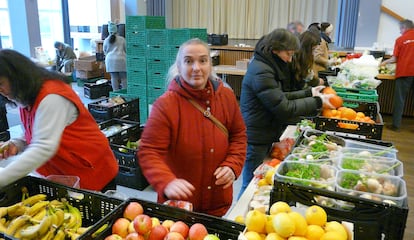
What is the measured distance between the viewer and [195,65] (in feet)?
4.96

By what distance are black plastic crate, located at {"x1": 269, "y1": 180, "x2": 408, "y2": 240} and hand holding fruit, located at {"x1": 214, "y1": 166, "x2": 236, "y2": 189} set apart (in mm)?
371

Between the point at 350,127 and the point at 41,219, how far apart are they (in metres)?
1.77

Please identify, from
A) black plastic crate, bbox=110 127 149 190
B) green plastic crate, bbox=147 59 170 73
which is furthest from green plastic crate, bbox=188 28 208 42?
black plastic crate, bbox=110 127 149 190

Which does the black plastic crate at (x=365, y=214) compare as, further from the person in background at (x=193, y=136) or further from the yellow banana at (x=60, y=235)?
the yellow banana at (x=60, y=235)

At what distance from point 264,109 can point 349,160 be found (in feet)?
2.42

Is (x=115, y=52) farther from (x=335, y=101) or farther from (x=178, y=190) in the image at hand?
(x=178, y=190)

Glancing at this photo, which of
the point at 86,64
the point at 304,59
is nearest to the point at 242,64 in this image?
the point at 86,64

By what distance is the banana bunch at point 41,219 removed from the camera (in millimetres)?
1117

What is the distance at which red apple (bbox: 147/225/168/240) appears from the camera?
1.04 m

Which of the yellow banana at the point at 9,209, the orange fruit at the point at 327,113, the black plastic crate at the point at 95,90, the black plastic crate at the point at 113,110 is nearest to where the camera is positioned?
the yellow banana at the point at 9,209

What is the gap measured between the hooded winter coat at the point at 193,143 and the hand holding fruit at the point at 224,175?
0.03 m

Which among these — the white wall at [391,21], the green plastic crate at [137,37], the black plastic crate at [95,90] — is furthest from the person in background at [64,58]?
the white wall at [391,21]

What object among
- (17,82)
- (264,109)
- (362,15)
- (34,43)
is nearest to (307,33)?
(264,109)

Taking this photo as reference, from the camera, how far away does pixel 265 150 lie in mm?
2301
